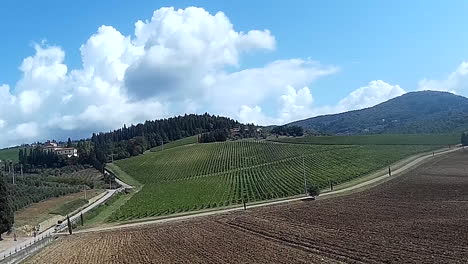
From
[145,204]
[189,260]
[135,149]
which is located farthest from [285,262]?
[135,149]

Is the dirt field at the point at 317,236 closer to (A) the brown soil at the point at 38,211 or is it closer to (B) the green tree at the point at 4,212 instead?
(B) the green tree at the point at 4,212

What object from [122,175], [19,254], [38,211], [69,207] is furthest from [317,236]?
[122,175]

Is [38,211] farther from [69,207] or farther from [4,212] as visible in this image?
[4,212]

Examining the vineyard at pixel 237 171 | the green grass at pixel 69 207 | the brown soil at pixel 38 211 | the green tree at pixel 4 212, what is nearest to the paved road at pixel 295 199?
the vineyard at pixel 237 171

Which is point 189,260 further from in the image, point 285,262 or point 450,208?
point 450,208

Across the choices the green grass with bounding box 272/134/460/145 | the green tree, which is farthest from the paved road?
the green grass with bounding box 272/134/460/145

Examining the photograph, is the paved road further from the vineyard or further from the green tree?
the green tree
